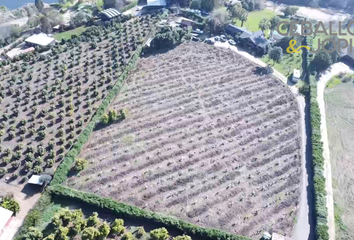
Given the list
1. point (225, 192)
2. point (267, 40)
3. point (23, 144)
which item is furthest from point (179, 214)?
point (267, 40)

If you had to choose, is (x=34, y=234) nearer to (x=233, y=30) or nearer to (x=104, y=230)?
(x=104, y=230)

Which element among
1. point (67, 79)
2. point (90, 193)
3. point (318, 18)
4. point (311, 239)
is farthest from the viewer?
point (318, 18)

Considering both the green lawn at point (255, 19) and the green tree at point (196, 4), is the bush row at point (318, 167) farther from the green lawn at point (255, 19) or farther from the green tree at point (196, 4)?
the green tree at point (196, 4)

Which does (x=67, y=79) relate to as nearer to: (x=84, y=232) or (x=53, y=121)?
(x=53, y=121)

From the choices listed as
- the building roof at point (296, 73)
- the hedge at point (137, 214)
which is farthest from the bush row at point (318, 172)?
the hedge at point (137, 214)

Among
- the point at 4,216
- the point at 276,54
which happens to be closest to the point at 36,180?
the point at 4,216

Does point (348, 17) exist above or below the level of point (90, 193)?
above

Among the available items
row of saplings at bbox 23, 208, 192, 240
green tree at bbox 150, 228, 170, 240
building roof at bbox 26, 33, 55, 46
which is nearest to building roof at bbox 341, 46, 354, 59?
row of saplings at bbox 23, 208, 192, 240
